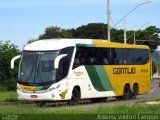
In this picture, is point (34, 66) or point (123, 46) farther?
point (123, 46)

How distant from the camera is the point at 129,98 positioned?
35.4m

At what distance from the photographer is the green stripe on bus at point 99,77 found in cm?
3066

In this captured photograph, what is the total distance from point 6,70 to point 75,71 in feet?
70.3

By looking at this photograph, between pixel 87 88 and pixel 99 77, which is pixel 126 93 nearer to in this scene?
pixel 99 77

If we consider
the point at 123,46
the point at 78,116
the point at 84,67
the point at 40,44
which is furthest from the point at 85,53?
the point at 78,116

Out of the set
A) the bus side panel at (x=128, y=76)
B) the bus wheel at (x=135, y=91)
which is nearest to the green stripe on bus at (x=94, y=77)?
the bus side panel at (x=128, y=76)

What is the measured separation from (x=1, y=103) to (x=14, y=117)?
15400mm

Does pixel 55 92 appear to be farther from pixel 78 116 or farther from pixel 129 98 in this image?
pixel 78 116

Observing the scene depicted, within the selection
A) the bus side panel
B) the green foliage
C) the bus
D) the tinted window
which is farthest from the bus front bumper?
the green foliage

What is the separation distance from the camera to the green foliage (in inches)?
1930

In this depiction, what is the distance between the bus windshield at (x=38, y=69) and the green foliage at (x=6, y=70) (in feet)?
66.8

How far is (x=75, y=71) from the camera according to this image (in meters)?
29.1

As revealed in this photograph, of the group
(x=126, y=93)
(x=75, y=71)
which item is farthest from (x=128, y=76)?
(x=75, y=71)

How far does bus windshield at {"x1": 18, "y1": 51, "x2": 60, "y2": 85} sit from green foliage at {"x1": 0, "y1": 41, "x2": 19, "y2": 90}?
20.4 metres
